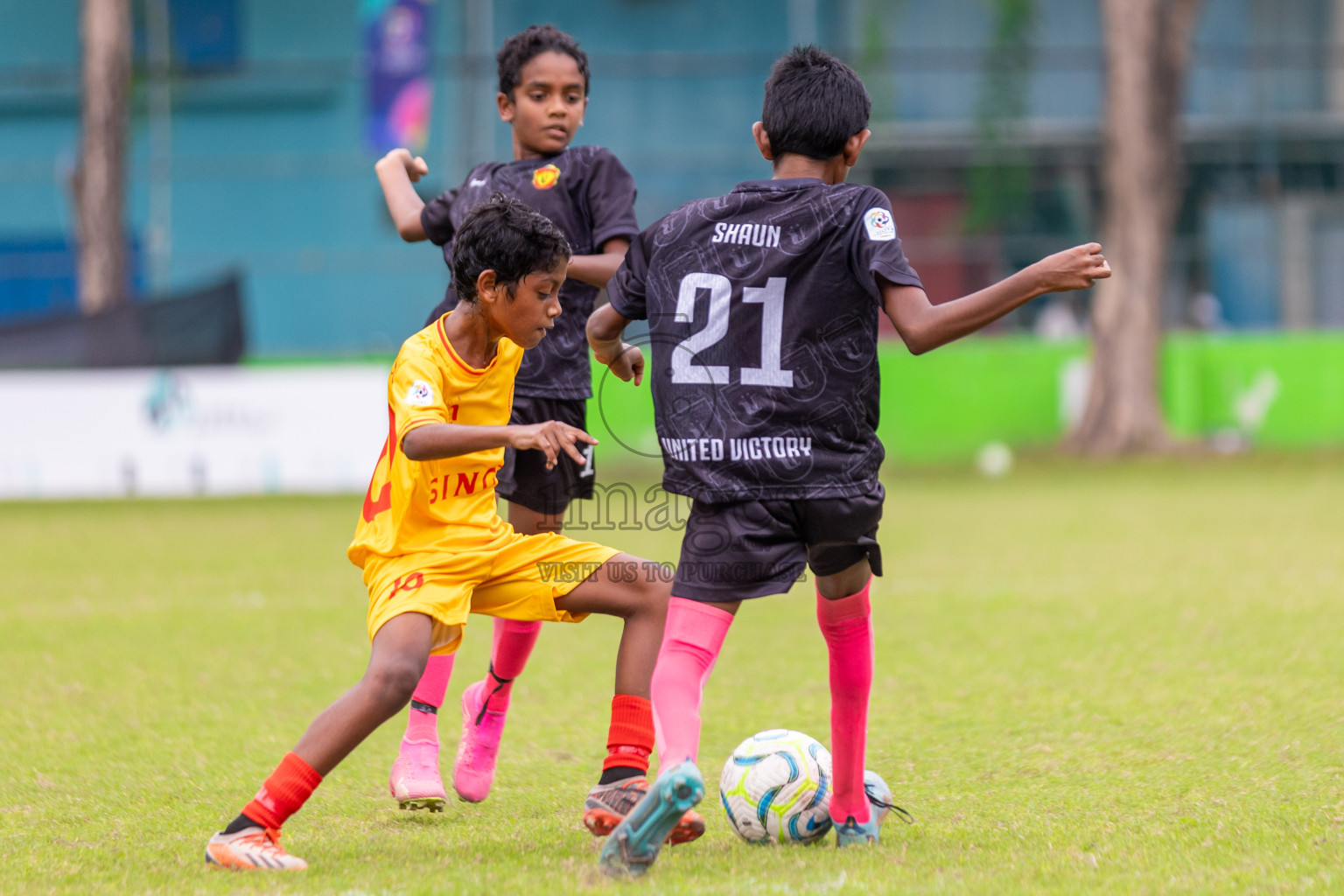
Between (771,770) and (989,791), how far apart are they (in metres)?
0.71

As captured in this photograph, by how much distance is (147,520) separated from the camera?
39.1ft

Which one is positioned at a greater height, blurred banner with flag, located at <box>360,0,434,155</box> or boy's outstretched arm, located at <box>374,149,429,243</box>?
blurred banner with flag, located at <box>360,0,434,155</box>

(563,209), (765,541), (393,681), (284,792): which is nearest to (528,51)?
(563,209)

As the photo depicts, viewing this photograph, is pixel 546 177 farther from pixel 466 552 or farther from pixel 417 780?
pixel 417 780

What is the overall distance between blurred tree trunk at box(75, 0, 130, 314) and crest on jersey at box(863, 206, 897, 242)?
16.6 m

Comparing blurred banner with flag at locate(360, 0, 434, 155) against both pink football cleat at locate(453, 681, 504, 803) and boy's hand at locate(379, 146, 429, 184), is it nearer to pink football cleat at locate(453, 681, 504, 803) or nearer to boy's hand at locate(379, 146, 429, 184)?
boy's hand at locate(379, 146, 429, 184)

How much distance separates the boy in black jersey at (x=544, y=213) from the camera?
13.9 feet

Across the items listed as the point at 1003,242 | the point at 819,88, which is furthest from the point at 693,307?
the point at 1003,242

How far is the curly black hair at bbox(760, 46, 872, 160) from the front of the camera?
10.6 ft

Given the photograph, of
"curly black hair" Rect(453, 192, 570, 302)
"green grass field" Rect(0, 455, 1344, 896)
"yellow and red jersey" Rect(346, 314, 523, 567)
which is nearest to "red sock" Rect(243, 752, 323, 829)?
"green grass field" Rect(0, 455, 1344, 896)

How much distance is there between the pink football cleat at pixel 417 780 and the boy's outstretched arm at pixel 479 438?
102 cm

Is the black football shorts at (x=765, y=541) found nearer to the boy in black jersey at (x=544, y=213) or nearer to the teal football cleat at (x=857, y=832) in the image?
the teal football cleat at (x=857, y=832)

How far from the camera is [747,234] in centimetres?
325

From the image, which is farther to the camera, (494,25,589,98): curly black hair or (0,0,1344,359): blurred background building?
(0,0,1344,359): blurred background building
